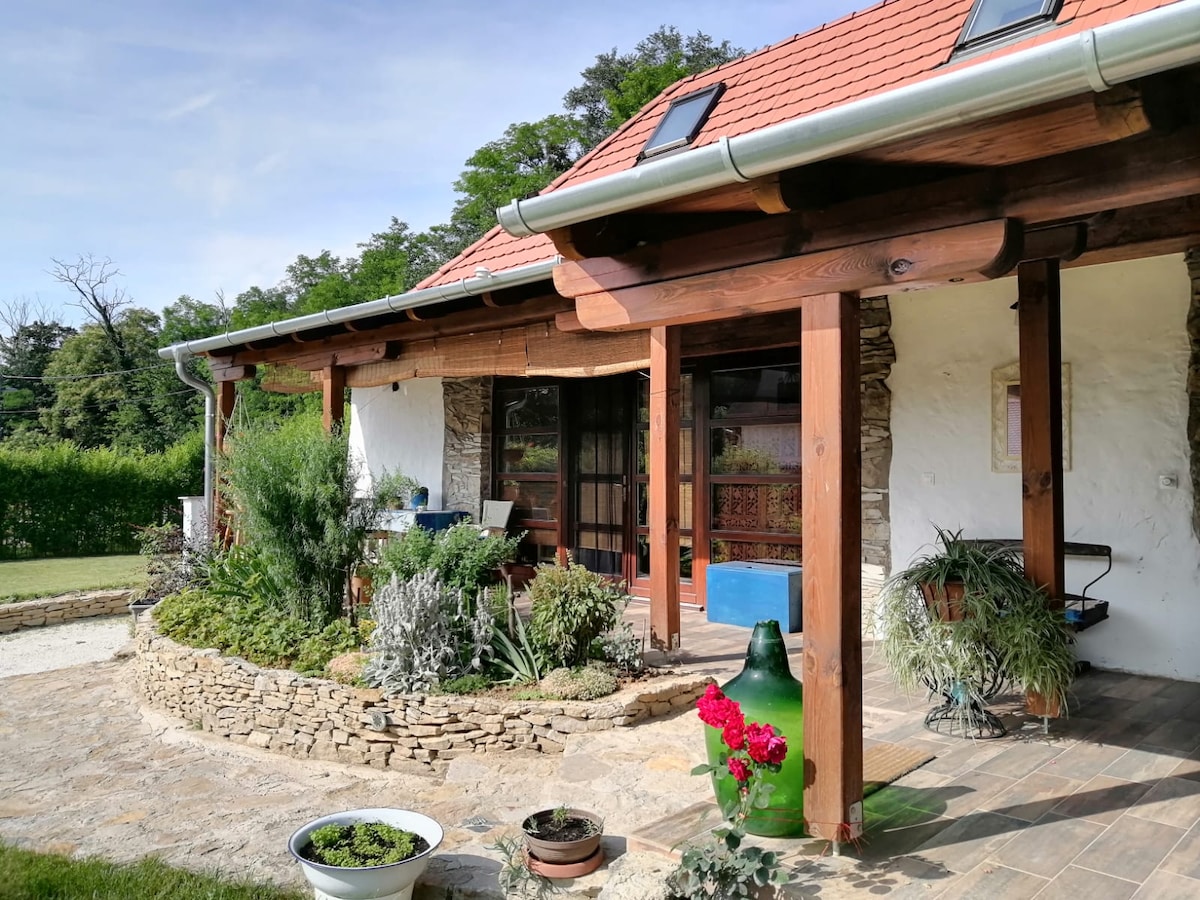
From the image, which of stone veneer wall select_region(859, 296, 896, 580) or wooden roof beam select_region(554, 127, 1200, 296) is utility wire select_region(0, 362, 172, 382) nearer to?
stone veneer wall select_region(859, 296, 896, 580)

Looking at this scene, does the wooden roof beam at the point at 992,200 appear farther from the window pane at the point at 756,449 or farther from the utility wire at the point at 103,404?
the utility wire at the point at 103,404

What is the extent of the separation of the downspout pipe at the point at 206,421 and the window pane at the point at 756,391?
503 centimetres

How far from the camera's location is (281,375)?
963 centimetres

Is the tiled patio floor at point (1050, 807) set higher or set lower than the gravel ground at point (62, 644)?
higher

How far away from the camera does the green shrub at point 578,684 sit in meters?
4.32

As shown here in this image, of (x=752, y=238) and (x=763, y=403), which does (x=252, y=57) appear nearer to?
(x=763, y=403)

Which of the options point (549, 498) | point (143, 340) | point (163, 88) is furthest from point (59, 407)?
point (549, 498)

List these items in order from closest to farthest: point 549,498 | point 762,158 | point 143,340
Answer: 1. point 762,158
2. point 549,498
3. point 143,340

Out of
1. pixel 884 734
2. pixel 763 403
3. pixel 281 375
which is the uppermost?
pixel 281 375

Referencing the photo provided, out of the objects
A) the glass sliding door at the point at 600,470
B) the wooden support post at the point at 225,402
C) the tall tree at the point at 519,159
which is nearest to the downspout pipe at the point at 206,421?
the wooden support post at the point at 225,402

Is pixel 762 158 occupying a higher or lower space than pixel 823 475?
higher

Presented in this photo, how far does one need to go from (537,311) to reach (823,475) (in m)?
3.84

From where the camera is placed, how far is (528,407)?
342 inches

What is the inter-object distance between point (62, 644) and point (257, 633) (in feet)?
14.7
